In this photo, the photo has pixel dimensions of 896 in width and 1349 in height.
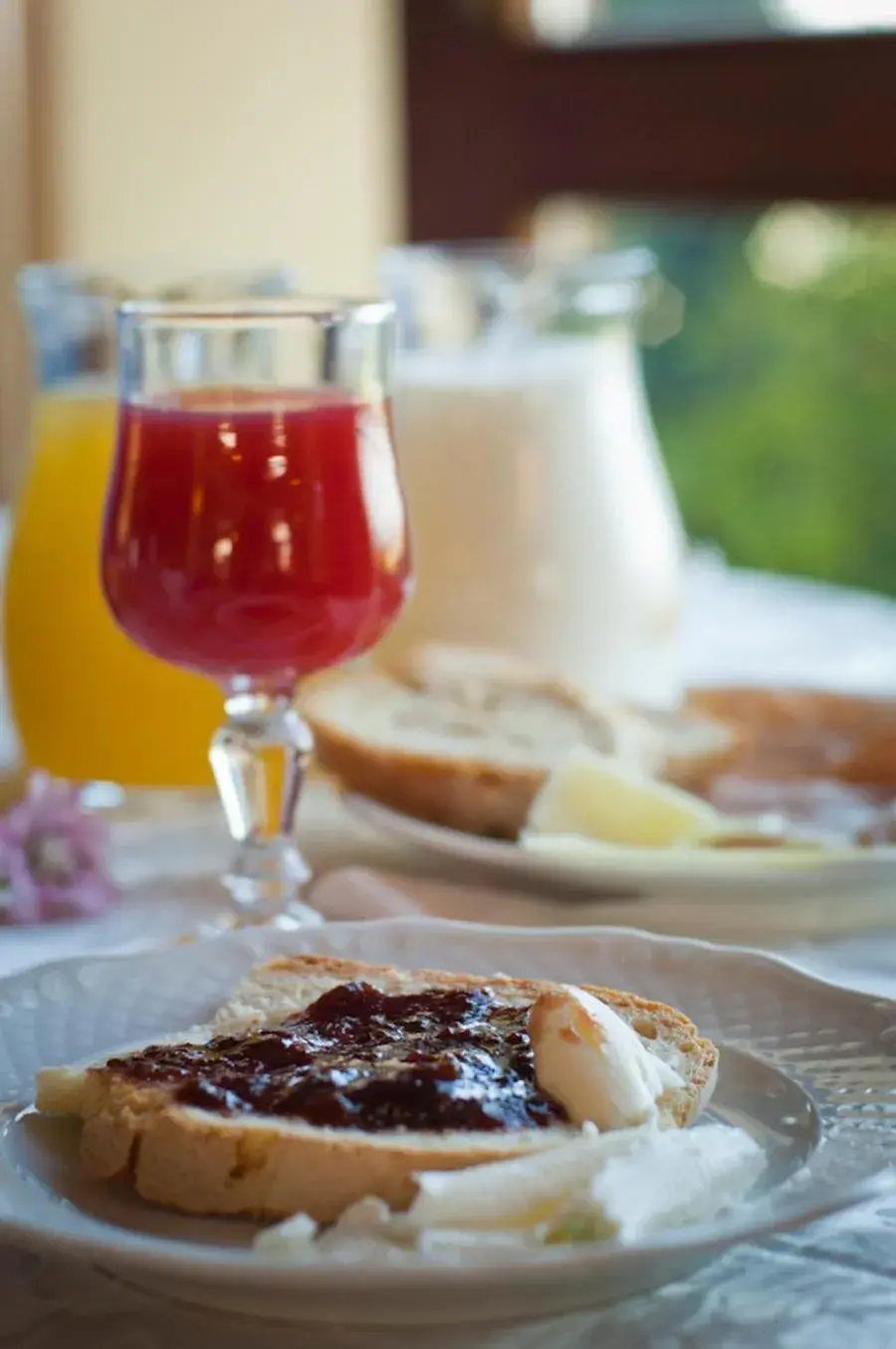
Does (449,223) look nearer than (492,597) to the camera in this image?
No

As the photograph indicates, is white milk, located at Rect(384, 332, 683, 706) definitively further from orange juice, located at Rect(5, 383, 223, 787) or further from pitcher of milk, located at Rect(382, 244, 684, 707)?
orange juice, located at Rect(5, 383, 223, 787)

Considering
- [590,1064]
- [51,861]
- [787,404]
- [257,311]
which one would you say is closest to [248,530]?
[257,311]

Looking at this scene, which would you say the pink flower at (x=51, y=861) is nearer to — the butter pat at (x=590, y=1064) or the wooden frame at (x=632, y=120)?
the butter pat at (x=590, y=1064)

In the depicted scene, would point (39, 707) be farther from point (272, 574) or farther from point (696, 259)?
point (696, 259)

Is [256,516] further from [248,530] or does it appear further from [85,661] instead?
[85,661]

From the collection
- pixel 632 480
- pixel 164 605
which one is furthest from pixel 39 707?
pixel 632 480

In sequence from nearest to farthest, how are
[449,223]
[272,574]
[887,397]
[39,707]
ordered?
1. [272,574]
2. [39,707]
3. [449,223]
4. [887,397]

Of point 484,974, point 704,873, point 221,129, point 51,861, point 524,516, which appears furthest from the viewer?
point 221,129

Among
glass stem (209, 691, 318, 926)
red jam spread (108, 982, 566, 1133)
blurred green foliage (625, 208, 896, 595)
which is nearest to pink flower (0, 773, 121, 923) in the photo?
glass stem (209, 691, 318, 926)
